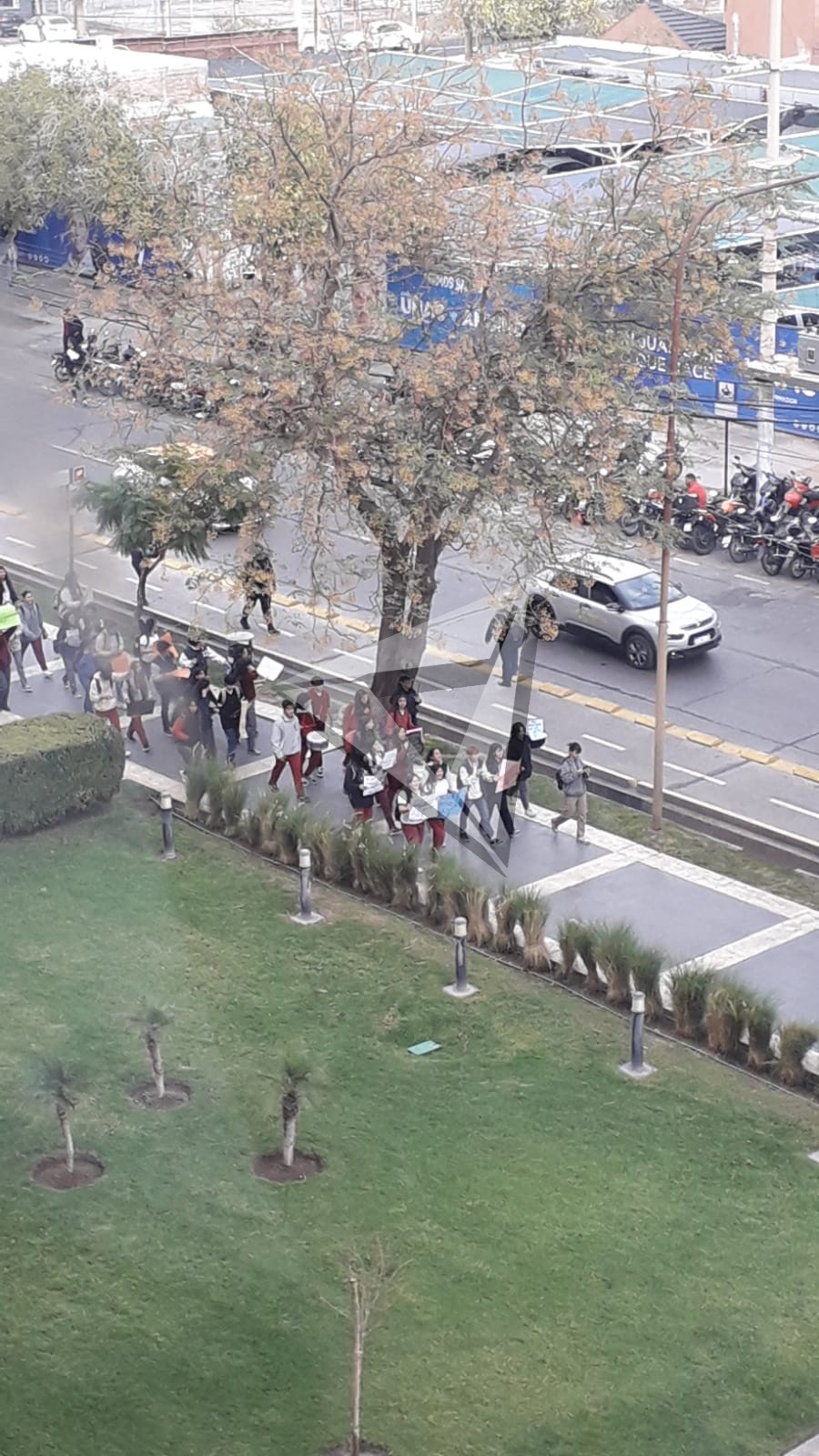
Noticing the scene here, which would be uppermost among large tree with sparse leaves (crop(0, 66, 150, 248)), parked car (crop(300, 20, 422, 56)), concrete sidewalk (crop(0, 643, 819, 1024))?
parked car (crop(300, 20, 422, 56))

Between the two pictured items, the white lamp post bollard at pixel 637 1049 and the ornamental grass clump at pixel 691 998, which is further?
the ornamental grass clump at pixel 691 998

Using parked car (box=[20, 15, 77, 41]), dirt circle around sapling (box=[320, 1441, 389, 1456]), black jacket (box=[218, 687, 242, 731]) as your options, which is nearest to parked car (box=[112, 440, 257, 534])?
black jacket (box=[218, 687, 242, 731])

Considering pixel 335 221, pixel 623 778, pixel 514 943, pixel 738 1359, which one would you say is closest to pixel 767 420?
pixel 623 778

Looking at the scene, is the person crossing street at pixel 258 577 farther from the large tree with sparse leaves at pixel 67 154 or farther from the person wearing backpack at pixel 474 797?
the large tree with sparse leaves at pixel 67 154

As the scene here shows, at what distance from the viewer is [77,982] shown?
19625 millimetres

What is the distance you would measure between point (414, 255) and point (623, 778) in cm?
695

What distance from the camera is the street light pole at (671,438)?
2203 cm

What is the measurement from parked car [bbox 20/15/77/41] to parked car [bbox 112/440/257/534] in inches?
1894

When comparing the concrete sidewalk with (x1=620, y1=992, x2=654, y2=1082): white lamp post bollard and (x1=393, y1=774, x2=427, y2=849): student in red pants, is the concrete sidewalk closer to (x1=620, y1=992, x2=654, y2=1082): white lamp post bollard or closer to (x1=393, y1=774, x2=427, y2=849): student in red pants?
(x1=393, y1=774, x2=427, y2=849): student in red pants

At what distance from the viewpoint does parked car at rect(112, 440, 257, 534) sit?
2347cm

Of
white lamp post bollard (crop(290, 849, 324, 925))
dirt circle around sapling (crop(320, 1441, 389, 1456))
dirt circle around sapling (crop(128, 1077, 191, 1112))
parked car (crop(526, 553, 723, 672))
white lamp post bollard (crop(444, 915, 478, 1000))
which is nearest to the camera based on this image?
dirt circle around sapling (crop(320, 1441, 389, 1456))

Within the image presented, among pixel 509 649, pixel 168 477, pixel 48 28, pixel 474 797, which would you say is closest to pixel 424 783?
pixel 474 797

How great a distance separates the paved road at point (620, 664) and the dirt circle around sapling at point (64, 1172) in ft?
18.8

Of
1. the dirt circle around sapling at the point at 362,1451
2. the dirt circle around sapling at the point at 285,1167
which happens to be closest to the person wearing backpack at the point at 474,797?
the dirt circle around sapling at the point at 285,1167
